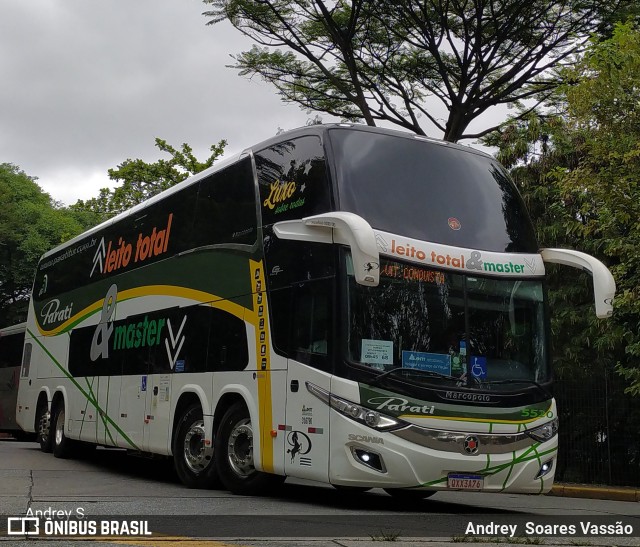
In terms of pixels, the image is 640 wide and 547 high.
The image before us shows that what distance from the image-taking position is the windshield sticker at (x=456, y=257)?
9.92 meters

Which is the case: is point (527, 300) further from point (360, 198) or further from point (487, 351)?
point (360, 198)

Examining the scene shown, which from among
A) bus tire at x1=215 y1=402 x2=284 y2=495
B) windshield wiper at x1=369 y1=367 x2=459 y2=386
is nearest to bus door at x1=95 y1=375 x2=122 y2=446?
bus tire at x1=215 y1=402 x2=284 y2=495

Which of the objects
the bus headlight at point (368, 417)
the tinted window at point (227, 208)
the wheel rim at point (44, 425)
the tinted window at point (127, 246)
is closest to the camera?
the bus headlight at point (368, 417)

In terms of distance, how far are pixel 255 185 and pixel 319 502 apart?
3.77 m

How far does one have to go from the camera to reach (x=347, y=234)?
929 cm

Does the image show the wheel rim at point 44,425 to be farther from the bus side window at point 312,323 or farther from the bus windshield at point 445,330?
the bus windshield at point 445,330

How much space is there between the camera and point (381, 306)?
387 inches

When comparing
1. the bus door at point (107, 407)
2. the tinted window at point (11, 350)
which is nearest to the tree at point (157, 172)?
the tinted window at point (11, 350)

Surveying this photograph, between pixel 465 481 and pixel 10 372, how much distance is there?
64.5 feet

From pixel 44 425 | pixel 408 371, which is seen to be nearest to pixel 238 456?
pixel 408 371

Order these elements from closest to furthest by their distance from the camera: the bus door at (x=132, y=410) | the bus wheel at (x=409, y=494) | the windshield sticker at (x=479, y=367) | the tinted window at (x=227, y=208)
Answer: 1. the windshield sticker at (x=479, y=367)
2. the tinted window at (x=227, y=208)
3. the bus wheel at (x=409, y=494)
4. the bus door at (x=132, y=410)

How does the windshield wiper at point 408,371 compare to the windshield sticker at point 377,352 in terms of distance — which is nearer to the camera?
the windshield wiper at point 408,371

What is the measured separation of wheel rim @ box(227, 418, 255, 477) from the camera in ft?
36.1

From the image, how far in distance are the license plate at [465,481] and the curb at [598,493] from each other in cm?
637
